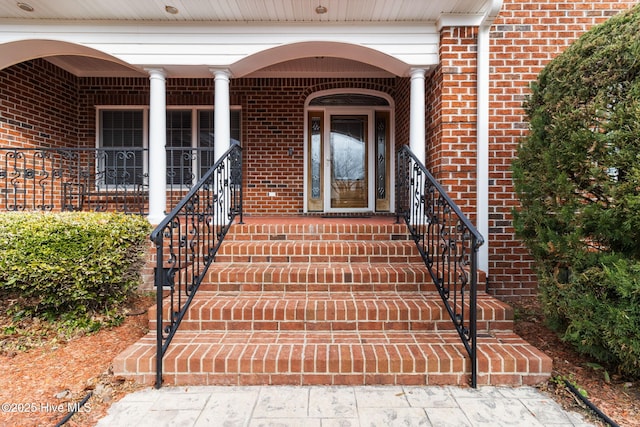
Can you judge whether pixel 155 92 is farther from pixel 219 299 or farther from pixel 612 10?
pixel 612 10

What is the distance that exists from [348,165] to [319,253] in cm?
306

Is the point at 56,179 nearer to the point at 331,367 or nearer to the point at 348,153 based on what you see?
the point at 348,153

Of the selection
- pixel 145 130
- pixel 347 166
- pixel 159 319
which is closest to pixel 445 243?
pixel 159 319

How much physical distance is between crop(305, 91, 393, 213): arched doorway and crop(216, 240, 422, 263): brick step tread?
2643 millimetres

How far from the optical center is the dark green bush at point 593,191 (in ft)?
6.89

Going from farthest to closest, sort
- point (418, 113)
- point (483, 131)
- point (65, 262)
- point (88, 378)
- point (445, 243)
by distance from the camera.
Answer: point (418, 113), point (483, 131), point (65, 262), point (445, 243), point (88, 378)

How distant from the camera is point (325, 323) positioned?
2.71m

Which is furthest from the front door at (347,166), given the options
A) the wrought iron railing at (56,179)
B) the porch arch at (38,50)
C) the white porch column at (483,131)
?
the porch arch at (38,50)

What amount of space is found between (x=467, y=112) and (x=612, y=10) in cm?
208

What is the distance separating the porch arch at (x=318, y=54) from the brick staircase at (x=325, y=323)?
6.44ft

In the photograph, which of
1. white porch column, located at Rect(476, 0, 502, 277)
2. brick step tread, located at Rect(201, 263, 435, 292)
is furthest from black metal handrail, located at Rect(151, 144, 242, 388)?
white porch column, located at Rect(476, 0, 502, 277)

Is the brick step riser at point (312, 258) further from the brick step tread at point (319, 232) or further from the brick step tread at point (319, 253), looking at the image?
the brick step tread at point (319, 232)

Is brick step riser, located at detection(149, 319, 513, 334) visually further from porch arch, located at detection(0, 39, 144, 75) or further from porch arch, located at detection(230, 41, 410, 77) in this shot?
porch arch, located at detection(0, 39, 144, 75)

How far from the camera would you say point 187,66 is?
159 inches
